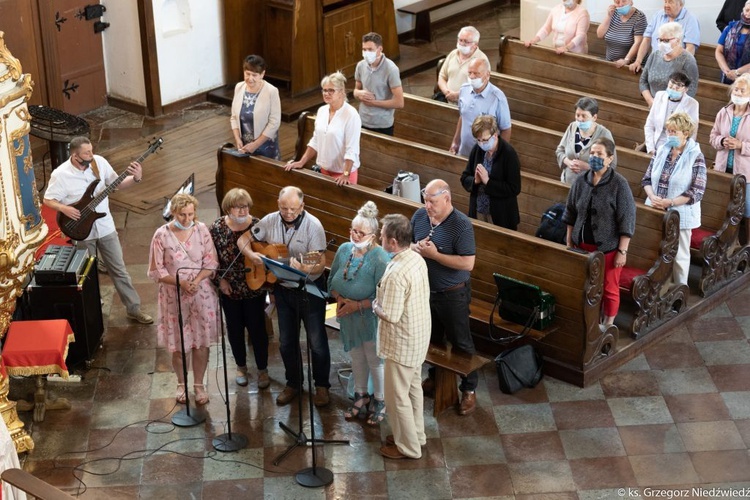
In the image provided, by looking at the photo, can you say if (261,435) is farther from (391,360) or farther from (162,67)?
(162,67)

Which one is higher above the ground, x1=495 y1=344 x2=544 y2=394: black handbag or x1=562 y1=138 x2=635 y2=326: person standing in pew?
x1=562 y1=138 x2=635 y2=326: person standing in pew

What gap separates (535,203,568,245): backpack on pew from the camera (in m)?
8.24

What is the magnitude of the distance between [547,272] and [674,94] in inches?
84.0

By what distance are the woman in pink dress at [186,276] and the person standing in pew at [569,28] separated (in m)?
5.04

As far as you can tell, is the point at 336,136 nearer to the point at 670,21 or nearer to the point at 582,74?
the point at 582,74

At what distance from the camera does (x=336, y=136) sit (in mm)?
8891

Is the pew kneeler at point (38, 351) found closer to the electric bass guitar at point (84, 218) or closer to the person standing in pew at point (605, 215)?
the electric bass guitar at point (84, 218)

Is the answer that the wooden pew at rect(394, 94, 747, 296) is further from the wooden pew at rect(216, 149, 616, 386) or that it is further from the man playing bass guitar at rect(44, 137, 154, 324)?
the man playing bass guitar at rect(44, 137, 154, 324)

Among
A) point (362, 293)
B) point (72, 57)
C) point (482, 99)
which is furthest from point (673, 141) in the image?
point (72, 57)

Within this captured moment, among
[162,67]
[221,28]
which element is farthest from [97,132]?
[221,28]

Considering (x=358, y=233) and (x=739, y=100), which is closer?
(x=358, y=233)

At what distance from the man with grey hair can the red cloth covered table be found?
4.28 m

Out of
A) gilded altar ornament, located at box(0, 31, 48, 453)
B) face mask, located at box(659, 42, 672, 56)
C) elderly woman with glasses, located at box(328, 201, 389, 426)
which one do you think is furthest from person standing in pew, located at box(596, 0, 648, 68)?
gilded altar ornament, located at box(0, 31, 48, 453)

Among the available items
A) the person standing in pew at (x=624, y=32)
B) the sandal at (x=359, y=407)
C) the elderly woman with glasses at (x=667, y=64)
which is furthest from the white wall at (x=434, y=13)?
the sandal at (x=359, y=407)
